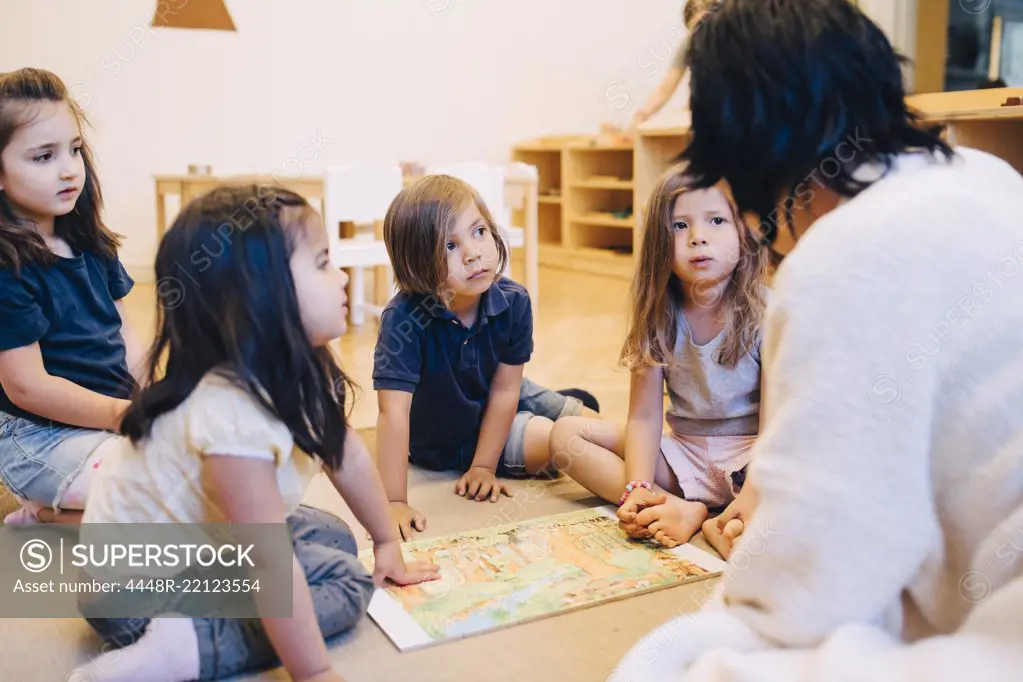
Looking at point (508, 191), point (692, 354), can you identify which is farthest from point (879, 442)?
point (508, 191)

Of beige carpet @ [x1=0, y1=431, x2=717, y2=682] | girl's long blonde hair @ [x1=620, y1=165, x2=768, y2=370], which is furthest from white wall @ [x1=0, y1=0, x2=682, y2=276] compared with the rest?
beige carpet @ [x1=0, y1=431, x2=717, y2=682]

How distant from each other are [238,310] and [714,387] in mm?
748

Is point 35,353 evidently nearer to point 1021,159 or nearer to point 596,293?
point 1021,159

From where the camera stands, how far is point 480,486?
1482 mm

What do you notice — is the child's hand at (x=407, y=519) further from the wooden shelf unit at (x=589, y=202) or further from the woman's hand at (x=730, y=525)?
the wooden shelf unit at (x=589, y=202)

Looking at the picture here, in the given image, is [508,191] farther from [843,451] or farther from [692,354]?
[843,451]

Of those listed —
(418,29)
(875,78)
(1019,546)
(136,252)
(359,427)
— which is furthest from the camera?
(418,29)

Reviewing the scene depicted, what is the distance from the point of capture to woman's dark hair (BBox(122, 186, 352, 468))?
0.86m

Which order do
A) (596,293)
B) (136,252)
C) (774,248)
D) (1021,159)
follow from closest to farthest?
(774,248)
(1021,159)
(596,293)
(136,252)

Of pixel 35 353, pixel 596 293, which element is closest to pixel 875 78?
pixel 35 353

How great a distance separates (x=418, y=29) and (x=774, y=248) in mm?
3803

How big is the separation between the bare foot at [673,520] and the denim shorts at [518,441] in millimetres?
322

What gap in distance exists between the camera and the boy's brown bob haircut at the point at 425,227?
142 centimetres

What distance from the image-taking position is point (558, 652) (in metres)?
0.98
